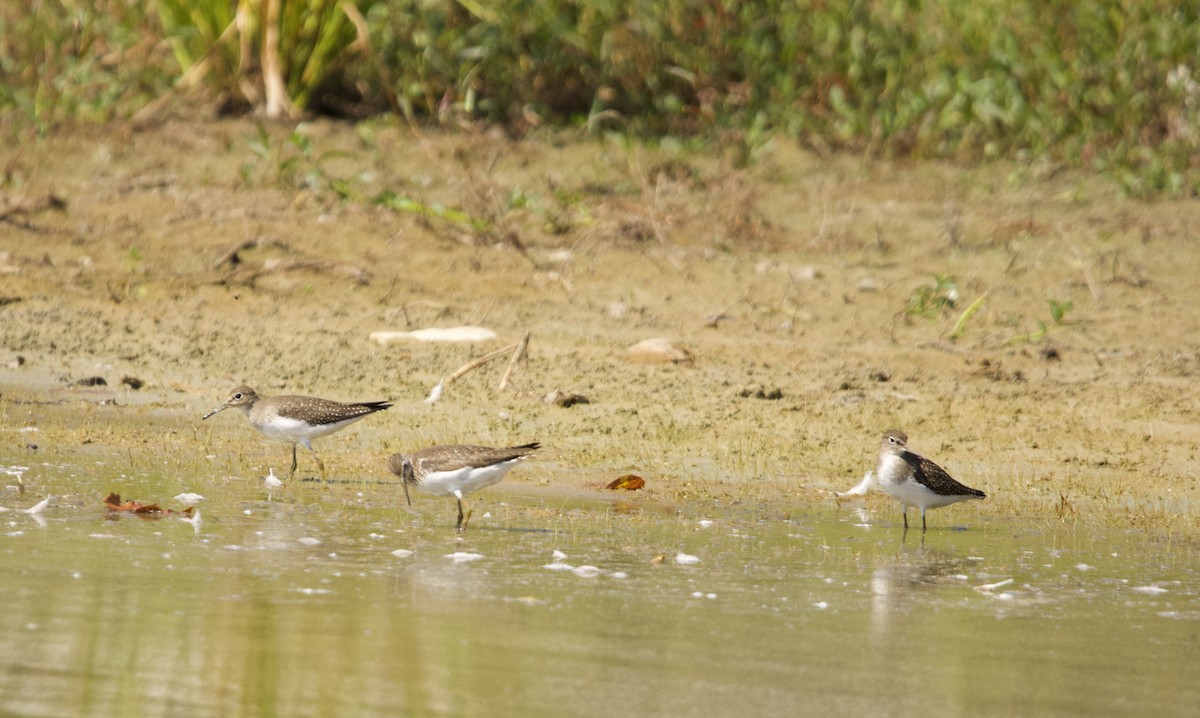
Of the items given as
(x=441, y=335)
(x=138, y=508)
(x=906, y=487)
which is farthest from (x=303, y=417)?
(x=906, y=487)

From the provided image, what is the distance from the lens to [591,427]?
10969mm

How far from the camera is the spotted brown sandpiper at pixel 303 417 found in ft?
32.4

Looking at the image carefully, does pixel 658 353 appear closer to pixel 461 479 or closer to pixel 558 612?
pixel 461 479

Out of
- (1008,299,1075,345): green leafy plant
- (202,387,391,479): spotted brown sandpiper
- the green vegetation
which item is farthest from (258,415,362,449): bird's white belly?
the green vegetation

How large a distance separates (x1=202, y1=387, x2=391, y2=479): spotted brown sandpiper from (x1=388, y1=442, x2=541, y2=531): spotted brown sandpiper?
108cm

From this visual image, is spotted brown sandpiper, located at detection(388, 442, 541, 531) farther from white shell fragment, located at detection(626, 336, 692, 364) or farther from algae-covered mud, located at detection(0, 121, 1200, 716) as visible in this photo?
white shell fragment, located at detection(626, 336, 692, 364)

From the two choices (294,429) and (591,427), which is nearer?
(294,429)

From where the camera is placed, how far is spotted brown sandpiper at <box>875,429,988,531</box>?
28.7ft

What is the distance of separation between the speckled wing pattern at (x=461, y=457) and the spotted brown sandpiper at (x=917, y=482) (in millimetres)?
1869

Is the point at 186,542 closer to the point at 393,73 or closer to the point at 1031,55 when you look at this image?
the point at 393,73

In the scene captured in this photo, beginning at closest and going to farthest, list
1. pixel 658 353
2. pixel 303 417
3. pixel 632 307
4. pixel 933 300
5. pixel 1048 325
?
pixel 303 417 < pixel 658 353 < pixel 1048 325 < pixel 933 300 < pixel 632 307

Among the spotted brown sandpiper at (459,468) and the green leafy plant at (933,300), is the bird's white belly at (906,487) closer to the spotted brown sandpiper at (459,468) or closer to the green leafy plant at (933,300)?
the spotted brown sandpiper at (459,468)

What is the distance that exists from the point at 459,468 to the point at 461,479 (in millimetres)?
67

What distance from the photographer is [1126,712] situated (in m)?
5.50
